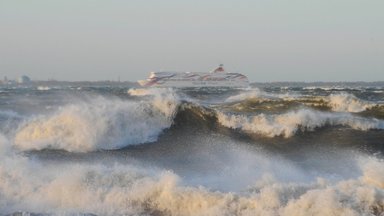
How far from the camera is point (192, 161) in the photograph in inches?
531

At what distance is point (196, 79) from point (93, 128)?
7813 centimetres

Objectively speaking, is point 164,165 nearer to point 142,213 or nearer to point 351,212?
point 142,213

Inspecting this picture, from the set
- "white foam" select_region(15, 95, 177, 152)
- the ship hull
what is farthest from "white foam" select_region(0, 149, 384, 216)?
the ship hull

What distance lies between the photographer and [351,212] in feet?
26.5

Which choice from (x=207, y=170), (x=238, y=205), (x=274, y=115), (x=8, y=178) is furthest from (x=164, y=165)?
(x=274, y=115)

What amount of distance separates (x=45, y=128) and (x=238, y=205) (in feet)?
30.0

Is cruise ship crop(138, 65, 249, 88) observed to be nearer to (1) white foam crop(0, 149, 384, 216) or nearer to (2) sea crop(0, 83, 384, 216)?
(2) sea crop(0, 83, 384, 216)

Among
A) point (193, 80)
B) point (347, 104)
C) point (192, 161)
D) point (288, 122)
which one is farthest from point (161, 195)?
point (193, 80)

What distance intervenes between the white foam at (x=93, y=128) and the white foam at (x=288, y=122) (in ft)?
7.33

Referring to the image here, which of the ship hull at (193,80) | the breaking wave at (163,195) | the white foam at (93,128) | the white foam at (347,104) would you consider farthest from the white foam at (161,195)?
the ship hull at (193,80)

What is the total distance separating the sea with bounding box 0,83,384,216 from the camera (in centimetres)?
893

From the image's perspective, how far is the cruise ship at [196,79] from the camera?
88938mm

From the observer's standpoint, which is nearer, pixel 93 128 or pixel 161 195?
pixel 161 195

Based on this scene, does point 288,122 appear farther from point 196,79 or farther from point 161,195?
point 196,79
